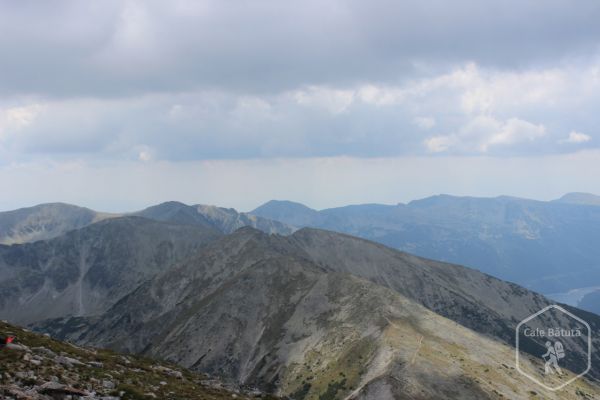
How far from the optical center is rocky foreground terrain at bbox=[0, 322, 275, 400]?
135 ft

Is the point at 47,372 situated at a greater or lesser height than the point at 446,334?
greater

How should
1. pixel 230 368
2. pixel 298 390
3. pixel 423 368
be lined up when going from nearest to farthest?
pixel 423 368, pixel 298 390, pixel 230 368

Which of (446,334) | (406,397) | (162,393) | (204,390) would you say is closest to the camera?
(162,393)

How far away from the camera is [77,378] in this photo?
4875 centimetres

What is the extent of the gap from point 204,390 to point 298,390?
7195 cm

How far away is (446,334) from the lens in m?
142

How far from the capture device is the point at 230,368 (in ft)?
586

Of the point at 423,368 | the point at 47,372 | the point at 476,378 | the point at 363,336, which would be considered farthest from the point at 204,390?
the point at 363,336

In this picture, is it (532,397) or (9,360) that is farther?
(532,397)

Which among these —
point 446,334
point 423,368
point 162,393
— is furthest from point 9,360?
point 446,334

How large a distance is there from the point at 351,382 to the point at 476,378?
2912 centimetres

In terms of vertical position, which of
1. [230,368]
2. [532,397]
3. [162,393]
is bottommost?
[230,368]

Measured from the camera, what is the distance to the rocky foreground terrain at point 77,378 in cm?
4112

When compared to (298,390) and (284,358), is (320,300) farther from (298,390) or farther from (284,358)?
(298,390)
